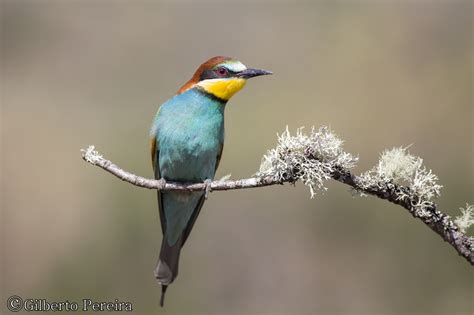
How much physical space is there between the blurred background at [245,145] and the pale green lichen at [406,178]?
7.50 ft

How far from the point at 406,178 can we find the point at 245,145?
9.28 ft

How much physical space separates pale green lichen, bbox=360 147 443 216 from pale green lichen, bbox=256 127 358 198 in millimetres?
70

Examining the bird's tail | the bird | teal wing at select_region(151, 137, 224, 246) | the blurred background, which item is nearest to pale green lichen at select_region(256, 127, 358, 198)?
the bird

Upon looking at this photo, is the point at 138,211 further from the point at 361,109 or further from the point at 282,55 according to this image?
the point at 282,55

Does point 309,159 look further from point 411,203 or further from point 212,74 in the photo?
point 212,74

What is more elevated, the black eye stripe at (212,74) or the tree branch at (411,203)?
the black eye stripe at (212,74)

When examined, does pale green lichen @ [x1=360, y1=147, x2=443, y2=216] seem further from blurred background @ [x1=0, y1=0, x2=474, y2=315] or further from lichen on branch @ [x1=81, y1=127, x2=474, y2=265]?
blurred background @ [x1=0, y1=0, x2=474, y2=315]

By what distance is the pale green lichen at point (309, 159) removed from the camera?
169 cm

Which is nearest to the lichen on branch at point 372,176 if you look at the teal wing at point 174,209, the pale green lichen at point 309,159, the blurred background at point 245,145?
the pale green lichen at point 309,159

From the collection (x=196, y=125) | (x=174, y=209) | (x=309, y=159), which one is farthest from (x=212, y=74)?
(x=309, y=159)

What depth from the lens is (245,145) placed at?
14.7ft

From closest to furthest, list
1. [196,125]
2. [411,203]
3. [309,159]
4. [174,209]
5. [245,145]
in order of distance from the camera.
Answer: [411,203], [309,159], [196,125], [174,209], [245,145]

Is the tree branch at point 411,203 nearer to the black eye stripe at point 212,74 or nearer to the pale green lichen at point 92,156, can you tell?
the pale green lichen at point 92,156

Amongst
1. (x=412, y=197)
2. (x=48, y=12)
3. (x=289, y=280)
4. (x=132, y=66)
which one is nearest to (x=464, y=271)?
(x=289, y=280)
